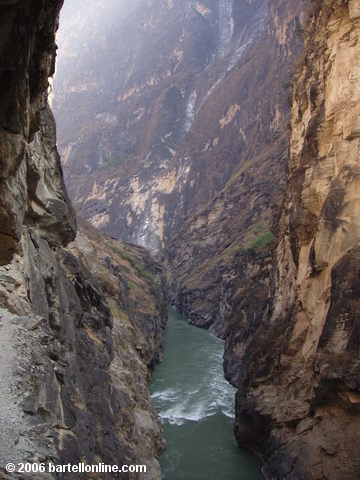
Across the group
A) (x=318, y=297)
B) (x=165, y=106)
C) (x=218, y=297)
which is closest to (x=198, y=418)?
(x=318, y=297)

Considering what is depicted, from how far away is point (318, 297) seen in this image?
67.8 feet

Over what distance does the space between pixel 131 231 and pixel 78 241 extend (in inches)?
2985

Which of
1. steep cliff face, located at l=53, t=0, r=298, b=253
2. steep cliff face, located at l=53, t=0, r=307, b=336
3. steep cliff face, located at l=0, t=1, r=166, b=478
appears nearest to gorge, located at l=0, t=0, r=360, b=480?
steep cliff face, located at l=0, t=1, r=166, b=478

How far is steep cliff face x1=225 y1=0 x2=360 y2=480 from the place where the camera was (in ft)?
57.5

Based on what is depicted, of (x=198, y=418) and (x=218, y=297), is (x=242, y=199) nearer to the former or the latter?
(x=218, y=297)

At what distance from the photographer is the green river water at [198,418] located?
21422 mm

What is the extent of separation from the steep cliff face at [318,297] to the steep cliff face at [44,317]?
17.5 feet

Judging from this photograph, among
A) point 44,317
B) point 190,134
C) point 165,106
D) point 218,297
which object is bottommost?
point 44,317

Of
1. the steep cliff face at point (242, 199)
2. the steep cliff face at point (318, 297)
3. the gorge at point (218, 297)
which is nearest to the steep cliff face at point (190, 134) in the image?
the steep cliff face at point (242, 199)

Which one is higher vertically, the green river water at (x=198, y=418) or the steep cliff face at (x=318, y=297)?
the steep cliff face at (x=318, y=297)

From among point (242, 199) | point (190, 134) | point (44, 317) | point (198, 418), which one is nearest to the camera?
point (44, 317)

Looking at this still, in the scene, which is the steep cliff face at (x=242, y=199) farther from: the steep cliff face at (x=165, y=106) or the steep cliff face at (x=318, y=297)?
the steep cliff face at (x=318, y=297)

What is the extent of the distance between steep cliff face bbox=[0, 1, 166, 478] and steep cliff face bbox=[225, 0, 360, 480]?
17.5 feet

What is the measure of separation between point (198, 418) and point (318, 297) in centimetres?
1020
